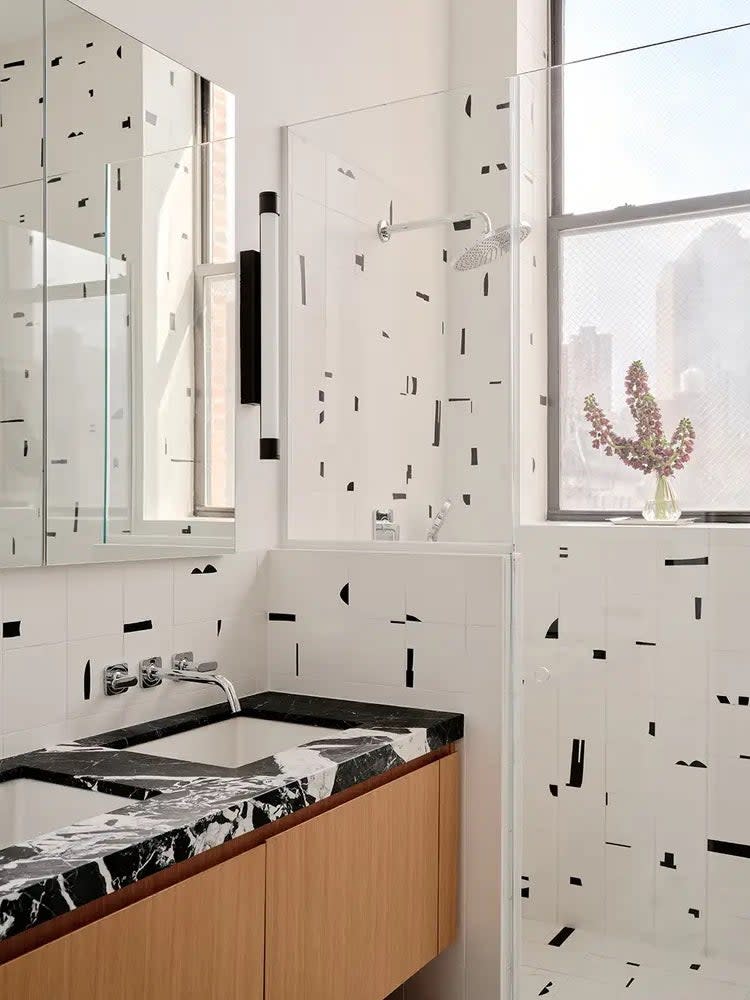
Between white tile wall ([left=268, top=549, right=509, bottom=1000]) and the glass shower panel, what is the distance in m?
0.09

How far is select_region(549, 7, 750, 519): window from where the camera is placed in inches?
75.8

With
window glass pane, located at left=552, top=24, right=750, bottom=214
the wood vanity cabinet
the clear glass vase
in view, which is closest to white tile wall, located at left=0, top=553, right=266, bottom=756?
the wood vanity cabinet

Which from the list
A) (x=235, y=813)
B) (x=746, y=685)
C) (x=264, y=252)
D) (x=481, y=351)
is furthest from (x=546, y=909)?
(x=264, y=252)

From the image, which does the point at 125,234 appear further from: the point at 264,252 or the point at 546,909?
the point at 546,909

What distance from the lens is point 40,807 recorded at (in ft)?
4.97

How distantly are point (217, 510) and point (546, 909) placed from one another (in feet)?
3.60

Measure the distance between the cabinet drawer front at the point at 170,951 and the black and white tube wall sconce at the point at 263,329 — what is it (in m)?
1.04

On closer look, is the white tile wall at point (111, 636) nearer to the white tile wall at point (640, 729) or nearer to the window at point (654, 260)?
the white tile wall at point (640, 729)

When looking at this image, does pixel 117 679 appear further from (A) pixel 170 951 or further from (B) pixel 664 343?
(B) pixel 664 343

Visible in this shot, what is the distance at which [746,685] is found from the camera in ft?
6.32

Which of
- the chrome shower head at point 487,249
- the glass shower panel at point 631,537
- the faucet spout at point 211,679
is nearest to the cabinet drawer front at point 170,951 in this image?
the faucet spout at point 211,679

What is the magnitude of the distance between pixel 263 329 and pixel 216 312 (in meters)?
0.12

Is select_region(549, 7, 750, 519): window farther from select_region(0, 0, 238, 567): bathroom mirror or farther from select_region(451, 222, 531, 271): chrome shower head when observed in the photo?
select_region(0, 0, 238, 567): bathroom mirror

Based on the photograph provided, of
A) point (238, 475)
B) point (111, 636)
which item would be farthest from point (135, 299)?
point (111, 636)
